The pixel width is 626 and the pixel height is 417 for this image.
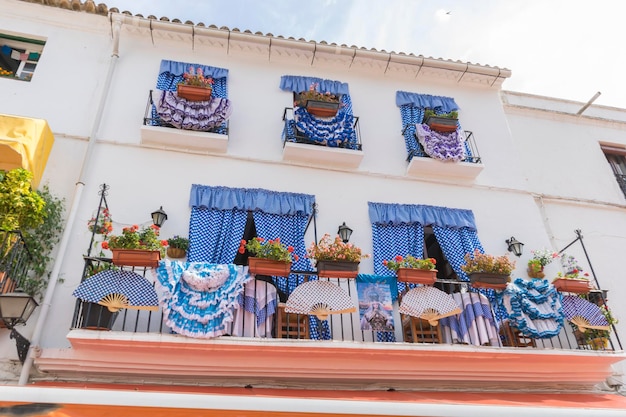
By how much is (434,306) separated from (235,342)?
Answer: 9.58 ft

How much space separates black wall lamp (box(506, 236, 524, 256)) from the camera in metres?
8.33

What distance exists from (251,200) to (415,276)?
9.99 feet

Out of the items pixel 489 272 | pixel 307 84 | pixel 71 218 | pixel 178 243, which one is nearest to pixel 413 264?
pixel 489 272

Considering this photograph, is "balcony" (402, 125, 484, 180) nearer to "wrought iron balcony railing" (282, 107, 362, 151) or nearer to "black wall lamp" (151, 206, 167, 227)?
"wrought iron balcony railing" (282, 107, 362, 151)

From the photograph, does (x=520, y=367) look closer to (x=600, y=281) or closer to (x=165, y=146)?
(x=600, y=281)

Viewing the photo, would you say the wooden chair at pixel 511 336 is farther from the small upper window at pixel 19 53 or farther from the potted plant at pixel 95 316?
the small upper window at pixel 19 53

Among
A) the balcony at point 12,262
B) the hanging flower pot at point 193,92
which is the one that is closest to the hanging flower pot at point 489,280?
the hanging flower pot at point 193,92

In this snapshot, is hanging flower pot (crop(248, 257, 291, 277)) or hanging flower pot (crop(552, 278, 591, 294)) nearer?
hanging flower pot (crop(248, 257, 291, 277))

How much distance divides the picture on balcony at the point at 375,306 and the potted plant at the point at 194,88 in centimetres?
435

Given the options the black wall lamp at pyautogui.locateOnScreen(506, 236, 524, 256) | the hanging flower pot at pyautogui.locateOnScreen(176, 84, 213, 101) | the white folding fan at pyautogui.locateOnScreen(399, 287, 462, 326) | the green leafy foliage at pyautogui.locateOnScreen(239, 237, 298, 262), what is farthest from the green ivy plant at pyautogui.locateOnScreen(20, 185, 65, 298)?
the black wall lamp at pyautogui.locateOnScreen(506, 236, 524, 256)

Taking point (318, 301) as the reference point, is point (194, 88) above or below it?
above

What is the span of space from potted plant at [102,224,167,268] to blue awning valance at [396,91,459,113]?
6.10 meters

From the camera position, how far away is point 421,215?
27.7ft

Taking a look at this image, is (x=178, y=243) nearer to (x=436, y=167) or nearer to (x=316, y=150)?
(x=316, y=150)
